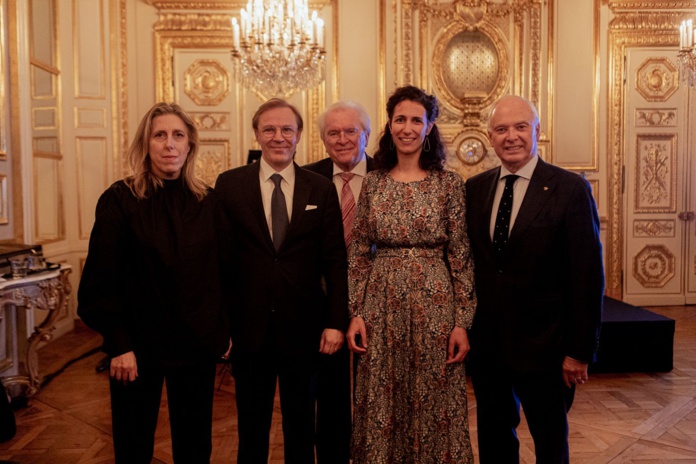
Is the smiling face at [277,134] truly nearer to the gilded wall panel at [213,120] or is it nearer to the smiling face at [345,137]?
the smiling face at [345,137]

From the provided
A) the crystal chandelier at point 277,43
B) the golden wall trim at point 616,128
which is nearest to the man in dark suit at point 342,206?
the crystal chandelier at point 277,43

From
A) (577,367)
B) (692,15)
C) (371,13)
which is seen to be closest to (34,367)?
(577,367)

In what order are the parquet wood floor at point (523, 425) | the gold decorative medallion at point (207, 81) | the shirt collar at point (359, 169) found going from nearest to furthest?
1. the shirt collar at point (359, 169)
2. the parquet wood floor at point (523, 425)
3. the gold decorative medallion at point (207, 81)

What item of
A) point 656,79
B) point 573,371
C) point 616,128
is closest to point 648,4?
point 656,79

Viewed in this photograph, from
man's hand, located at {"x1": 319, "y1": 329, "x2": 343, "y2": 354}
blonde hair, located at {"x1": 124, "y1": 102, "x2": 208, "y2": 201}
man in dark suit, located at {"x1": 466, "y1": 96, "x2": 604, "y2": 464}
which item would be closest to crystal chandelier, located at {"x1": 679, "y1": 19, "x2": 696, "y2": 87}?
man in dark suit, located at {"x1": 466, "y1": 96, "x2": 604, "y2": 464}

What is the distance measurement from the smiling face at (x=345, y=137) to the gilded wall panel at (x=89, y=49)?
406 cm

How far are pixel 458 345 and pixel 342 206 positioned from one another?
32.1 inches

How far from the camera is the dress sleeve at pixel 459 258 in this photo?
6.66 ft

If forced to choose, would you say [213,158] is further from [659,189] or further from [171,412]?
[659,189]

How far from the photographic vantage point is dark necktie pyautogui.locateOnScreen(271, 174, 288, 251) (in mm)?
2045

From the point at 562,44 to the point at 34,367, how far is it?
5.80 meters

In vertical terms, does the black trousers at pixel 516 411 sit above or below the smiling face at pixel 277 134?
below

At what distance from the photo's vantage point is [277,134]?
2049 millimetres

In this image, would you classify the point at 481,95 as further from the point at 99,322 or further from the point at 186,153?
the point at 99,322
